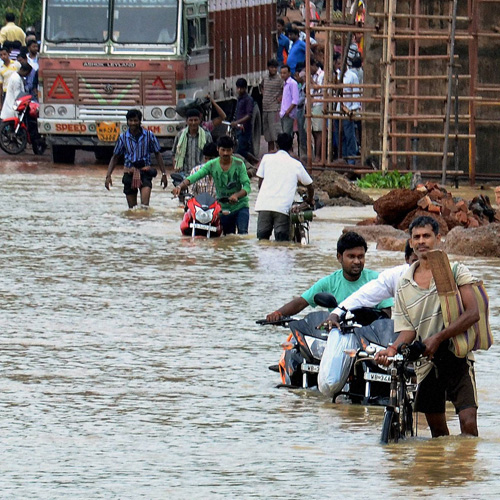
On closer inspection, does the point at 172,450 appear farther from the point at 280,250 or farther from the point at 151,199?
the point at 151,199

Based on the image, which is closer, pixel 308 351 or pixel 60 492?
pixel 60 492

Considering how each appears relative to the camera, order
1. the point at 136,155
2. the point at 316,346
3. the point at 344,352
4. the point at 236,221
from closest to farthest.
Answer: the point at 344,352 < the point at 316,346 < the point at 236,221 < the point at 136,155

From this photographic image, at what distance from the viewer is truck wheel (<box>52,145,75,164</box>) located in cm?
2802

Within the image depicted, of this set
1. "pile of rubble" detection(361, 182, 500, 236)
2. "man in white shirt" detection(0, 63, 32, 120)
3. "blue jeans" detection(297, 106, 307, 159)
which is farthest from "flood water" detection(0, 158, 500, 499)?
"man in white shirt" detection(0, 63, 32, 120)

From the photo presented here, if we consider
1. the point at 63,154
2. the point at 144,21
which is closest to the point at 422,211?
the point at 144,21

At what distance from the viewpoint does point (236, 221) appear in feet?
57.7

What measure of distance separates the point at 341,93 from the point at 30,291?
1289cm

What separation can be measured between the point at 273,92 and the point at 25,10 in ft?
46.5

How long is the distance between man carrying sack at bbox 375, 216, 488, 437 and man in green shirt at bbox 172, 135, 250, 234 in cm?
944

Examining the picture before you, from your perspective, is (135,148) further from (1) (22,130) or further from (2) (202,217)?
(1) (22,130)

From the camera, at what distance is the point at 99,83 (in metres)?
26.8

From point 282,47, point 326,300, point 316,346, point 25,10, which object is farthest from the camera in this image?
point 25,10

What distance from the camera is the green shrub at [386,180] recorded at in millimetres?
22797

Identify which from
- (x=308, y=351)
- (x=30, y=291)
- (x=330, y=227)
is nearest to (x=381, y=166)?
(x=330, y=227)
